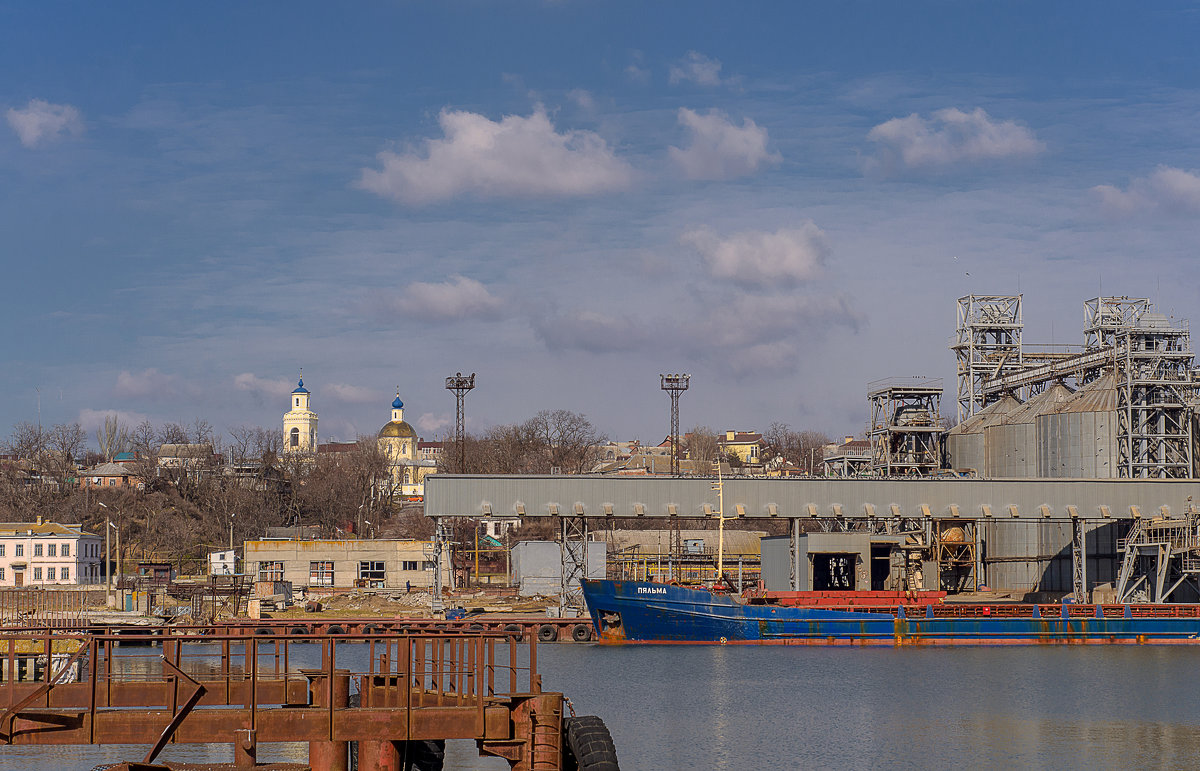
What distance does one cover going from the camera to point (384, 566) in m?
88.9

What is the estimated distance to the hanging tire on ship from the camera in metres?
21.6

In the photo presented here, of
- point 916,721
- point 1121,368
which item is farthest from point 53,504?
point 916,721

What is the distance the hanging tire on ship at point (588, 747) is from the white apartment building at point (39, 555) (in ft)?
256

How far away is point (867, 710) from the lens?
3841 centimetres

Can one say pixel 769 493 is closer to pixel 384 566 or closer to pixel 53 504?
pixel 384 566

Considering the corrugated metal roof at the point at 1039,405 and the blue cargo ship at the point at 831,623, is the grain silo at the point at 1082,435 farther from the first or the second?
the blue cargo ship at the point at 831,623

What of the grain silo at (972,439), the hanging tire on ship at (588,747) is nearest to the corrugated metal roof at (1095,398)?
the grain silo at (972,439)

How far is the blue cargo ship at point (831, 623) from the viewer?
58688mm

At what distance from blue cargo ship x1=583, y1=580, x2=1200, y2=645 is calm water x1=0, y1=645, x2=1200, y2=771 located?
5.74 feet

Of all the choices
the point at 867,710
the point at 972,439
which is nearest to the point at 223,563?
the point at 972,439

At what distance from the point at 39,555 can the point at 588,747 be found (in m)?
81.0

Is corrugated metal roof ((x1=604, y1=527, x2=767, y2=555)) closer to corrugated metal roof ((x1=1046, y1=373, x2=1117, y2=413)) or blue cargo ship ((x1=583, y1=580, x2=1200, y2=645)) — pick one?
corrugated metal roof ((x1=1046, y1=373, x2=1117, y2=413))

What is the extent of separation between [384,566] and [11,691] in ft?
229

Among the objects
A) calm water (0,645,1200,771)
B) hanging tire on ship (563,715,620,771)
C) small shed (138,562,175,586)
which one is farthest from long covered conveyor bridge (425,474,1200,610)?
hanging tire on ship (563,715,620,771)
